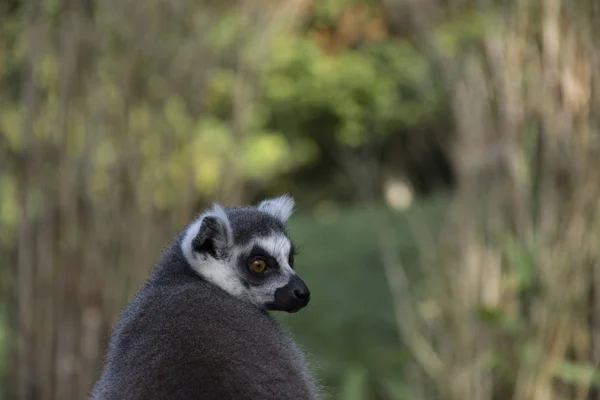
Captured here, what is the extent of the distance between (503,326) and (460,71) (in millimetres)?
1631

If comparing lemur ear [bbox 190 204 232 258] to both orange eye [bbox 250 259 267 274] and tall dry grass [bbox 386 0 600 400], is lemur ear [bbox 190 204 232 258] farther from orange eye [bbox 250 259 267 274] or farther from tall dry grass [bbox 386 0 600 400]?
tall dry grass [bbox 386 0 600 400]

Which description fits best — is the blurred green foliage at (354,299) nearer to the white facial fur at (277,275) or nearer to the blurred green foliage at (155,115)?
the blurred green foliage at (155,115)

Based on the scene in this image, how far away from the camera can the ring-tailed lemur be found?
238cm

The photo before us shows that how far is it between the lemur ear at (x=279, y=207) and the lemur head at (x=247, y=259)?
163 millimetres

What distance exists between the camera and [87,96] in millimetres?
6176

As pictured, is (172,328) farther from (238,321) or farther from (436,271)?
(436,271)

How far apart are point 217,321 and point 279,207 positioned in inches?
33.6

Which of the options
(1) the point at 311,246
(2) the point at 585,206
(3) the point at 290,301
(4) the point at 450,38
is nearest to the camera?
(3) the point at 290,301

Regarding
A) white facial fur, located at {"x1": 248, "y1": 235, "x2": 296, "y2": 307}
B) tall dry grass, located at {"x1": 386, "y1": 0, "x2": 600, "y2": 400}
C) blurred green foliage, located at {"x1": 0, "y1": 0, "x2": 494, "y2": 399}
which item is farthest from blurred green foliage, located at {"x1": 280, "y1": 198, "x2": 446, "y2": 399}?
white facial fur, located at {"x1": 248, "y1": 235, "x2": 296, "y2": 307}

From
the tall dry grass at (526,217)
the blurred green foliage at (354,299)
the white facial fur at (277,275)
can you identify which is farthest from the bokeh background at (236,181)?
the white facial fur at (277,275)

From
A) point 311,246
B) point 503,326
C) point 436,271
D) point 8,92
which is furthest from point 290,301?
point 311,246

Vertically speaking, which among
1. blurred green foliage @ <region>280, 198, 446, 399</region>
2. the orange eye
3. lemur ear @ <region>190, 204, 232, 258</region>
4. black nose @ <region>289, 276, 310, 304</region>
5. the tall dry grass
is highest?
lemur ear @ <region>190, 204, 232, 258</region>

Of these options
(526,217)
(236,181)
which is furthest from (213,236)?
(236,181)

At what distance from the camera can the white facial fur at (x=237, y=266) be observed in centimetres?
295
